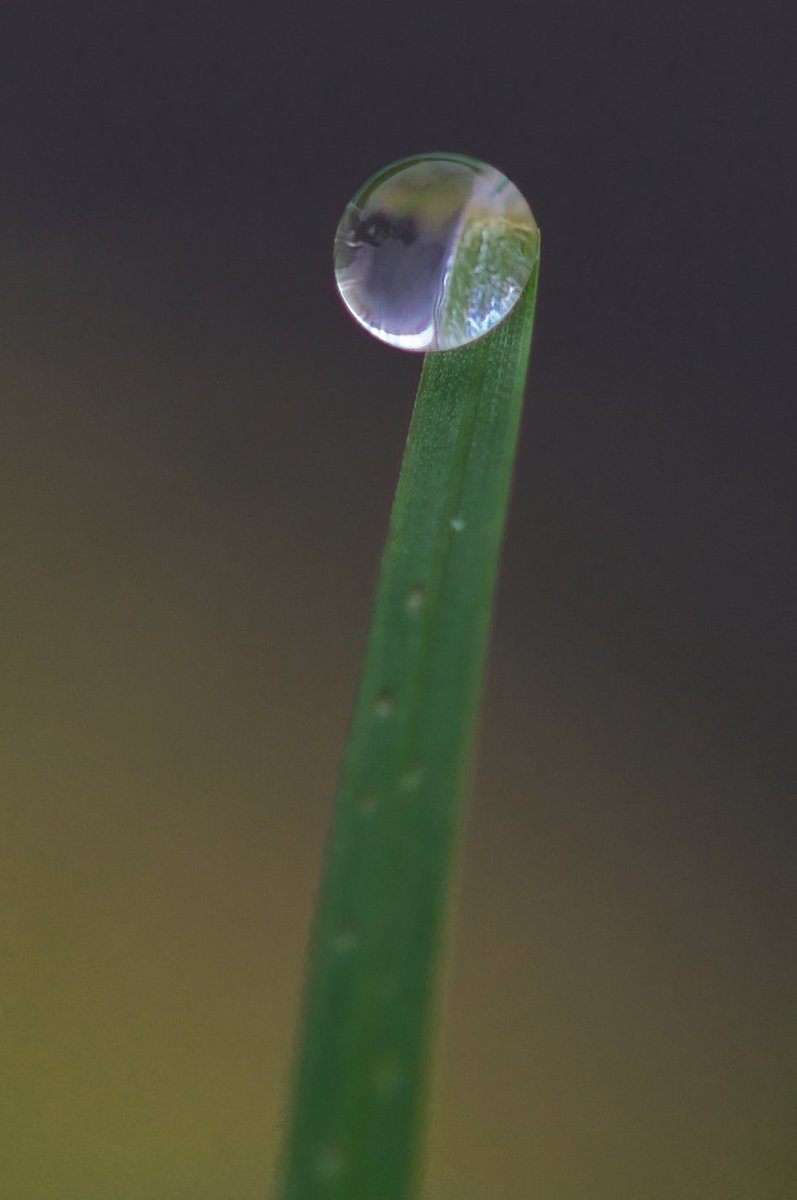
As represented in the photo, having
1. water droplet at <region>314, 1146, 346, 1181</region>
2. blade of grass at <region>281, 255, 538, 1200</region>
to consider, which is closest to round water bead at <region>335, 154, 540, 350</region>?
blade of grass at <region>281, 255, 538, 1200</region>

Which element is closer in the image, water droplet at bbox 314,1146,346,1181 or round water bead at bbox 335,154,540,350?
water droplet at bbox 314,1146,346,1181

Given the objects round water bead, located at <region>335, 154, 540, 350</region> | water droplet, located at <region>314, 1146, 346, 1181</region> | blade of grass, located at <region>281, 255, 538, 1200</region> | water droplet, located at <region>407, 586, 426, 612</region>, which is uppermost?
round water bead, located at <region>335, 154, 540, 350</region>

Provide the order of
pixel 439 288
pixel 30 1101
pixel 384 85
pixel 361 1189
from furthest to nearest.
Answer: pixel 384 85, pixel 30 1101, pixel 439 288, pixel 361 1189

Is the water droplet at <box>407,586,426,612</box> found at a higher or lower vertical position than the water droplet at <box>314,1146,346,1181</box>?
higher

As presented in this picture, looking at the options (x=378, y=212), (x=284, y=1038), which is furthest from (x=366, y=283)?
(x=284, y=1038)

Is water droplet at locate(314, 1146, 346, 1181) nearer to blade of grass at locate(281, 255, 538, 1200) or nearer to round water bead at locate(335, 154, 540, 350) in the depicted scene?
blade of grass at locate(281, 255, 538, 1200)

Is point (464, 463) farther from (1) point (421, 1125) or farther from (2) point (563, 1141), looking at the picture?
(2) point (563, 1141)
